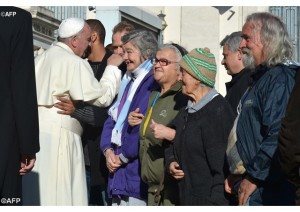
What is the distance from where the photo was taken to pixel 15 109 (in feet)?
23.0

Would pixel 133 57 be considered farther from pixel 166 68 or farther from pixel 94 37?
pixel 94 37

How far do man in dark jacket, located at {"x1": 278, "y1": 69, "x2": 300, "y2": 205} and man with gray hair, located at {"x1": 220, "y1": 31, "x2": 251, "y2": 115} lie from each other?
86.1 inches

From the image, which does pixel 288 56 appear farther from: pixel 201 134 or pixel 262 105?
pixel 201 134

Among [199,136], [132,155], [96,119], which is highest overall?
[199,136]

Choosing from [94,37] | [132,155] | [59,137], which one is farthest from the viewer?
[94,37]

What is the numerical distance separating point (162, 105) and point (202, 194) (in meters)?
1.19

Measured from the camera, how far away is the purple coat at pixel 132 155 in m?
8.41

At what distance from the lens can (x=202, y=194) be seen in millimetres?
7168

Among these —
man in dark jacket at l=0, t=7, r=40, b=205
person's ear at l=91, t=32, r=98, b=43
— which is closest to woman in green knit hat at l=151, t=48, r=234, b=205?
man in dark jacket at l=0, t=7, r=40, b=205

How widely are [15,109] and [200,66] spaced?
4.67 feet

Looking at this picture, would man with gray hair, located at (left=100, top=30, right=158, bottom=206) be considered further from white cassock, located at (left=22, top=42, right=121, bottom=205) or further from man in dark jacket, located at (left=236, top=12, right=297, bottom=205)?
man in dark jacket, located at (left=236, top=12, right=297, bottom=205)

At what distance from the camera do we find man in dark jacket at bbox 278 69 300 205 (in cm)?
573

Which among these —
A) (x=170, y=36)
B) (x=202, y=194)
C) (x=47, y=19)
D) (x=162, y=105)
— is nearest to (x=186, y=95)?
(x=162, y=105)

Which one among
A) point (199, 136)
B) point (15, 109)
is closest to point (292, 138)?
point (199, 136)
